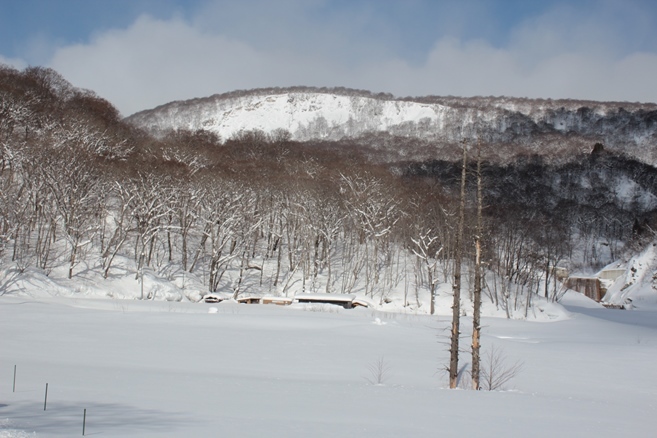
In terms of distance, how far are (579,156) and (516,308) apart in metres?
88.6

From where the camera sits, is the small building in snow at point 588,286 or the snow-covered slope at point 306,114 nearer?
the small building in snow at point 588,286

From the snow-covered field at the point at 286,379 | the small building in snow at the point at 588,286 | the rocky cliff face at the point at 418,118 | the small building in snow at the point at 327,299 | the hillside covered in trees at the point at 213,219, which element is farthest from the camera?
the rocky cliff face at the point at 418,118

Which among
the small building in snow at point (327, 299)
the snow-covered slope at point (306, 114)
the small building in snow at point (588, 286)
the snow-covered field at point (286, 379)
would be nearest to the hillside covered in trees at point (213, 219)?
the small building in snow at point (327, 299)

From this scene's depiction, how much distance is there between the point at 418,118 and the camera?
165250mm

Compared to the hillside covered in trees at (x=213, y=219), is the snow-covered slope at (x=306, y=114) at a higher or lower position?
higher

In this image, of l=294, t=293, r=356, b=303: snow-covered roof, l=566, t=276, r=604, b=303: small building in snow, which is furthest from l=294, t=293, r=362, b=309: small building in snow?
l=566, t=276, r=604, b=303: small building in snow

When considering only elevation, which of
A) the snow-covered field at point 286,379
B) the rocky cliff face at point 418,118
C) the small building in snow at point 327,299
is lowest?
the snow-covered field at point 286,379

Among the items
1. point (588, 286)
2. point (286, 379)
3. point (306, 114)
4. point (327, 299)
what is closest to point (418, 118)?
point (306, 114)

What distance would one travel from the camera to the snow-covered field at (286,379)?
905 centimetres

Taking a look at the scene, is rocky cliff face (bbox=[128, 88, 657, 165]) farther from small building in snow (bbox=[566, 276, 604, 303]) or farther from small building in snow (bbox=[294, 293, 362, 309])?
small building in snow (bbox=[294, 293, 362, 309])

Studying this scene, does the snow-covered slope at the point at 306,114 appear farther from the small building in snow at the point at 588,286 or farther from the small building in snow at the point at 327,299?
the small building in snow at the point at 327,299

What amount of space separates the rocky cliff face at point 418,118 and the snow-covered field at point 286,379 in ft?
393

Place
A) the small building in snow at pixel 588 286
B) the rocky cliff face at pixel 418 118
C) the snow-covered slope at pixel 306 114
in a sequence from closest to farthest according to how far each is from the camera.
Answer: the small building in snow at pixel 588 286
the rocky cliff face at pixel 418 118
the snow-covered slope at pixel 306 114

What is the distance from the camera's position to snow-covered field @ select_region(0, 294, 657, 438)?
9.05m
